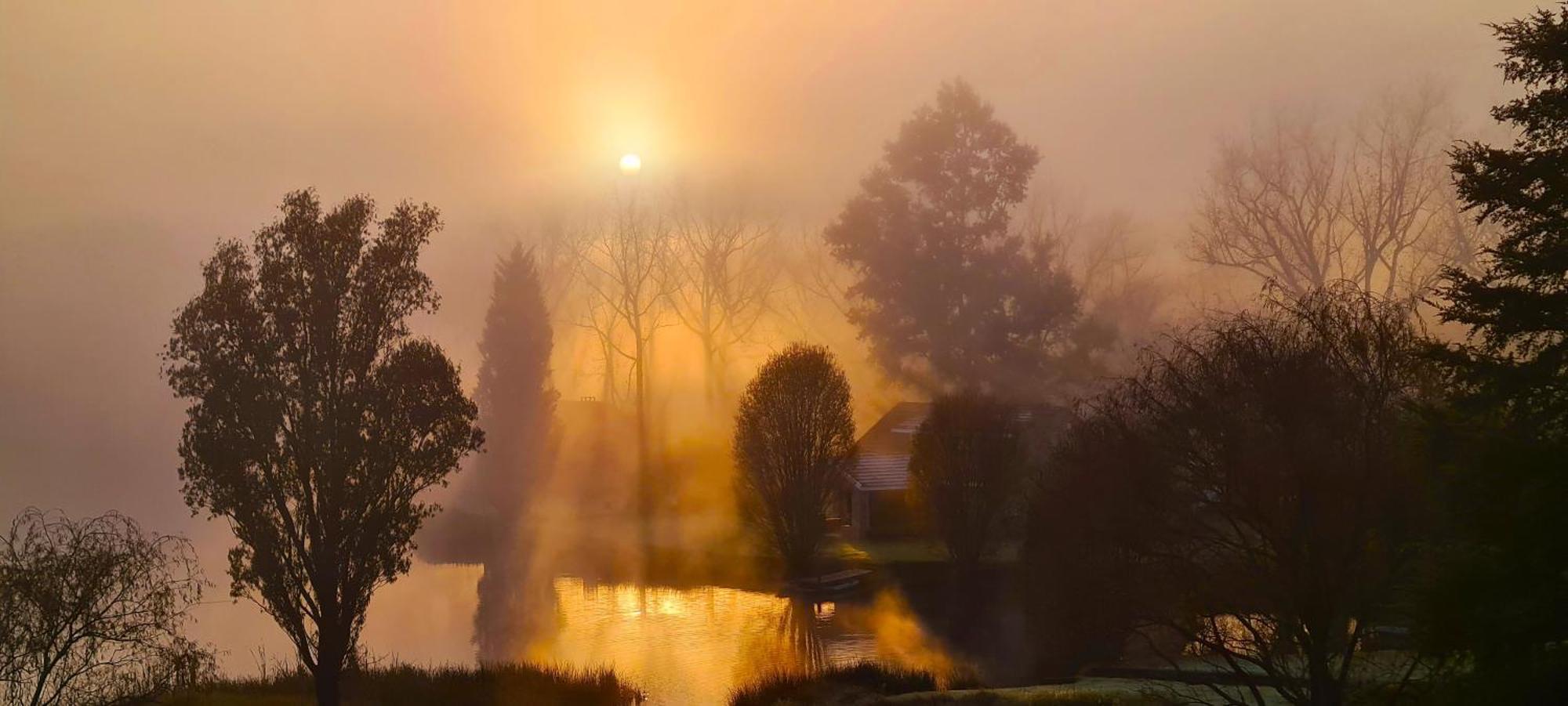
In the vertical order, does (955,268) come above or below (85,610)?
above

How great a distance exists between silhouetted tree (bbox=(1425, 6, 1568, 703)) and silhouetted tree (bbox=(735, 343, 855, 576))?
36.7 metres

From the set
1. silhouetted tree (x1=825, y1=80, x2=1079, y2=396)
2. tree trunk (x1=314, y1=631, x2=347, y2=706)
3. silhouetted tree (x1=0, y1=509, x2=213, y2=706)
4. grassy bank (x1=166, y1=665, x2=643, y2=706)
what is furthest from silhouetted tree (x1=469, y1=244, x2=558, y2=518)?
silhouetted tree (x1=0, y1=509, x2=213, y2=706)

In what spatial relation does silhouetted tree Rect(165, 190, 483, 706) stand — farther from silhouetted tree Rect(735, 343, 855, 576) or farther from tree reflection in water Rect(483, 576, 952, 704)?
silhouetted tree Rect(735, 343, 855, 576)

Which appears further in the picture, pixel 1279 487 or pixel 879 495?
pixel 879 495

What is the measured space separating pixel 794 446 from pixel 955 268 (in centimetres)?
2040

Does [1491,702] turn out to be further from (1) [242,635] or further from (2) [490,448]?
(2) [490,448]

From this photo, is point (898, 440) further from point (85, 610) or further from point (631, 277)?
point (85, 610)

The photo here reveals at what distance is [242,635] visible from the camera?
4012 cm

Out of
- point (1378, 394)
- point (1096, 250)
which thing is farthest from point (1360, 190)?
point (1378, 394)

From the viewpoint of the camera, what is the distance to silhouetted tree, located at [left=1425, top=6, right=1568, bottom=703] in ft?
47.0

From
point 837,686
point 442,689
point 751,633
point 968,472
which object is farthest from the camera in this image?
point 968,472

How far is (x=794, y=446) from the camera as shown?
5344 cm

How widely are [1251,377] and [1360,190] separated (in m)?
56.9

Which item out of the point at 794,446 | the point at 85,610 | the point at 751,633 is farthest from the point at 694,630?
the point at 85,610
